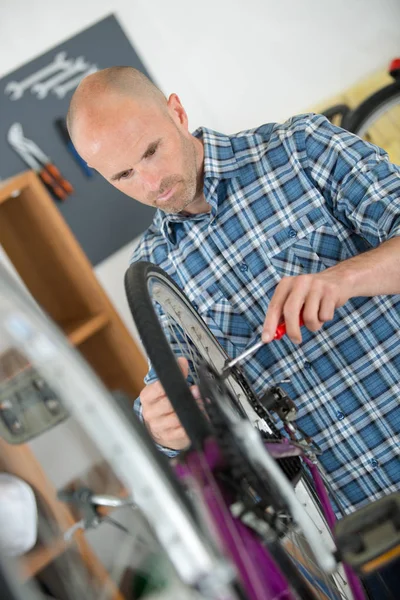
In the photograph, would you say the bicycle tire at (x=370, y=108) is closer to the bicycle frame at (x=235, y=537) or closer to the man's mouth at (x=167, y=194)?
the man's mouth at (x=167, y=194)

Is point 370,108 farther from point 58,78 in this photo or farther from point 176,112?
point 58,78

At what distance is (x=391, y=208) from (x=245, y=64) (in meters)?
0.98

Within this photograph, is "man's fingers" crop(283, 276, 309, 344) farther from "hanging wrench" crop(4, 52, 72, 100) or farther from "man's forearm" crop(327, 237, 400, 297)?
"hanging wrench" crop(4, 52, 72, 100)

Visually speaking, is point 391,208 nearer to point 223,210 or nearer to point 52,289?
point 223,210

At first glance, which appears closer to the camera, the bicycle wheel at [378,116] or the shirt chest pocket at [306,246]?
the shirt chest pocket at [306,246]

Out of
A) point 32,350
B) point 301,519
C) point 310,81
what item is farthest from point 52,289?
point 301,519

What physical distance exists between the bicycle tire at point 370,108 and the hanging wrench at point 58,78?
754mm

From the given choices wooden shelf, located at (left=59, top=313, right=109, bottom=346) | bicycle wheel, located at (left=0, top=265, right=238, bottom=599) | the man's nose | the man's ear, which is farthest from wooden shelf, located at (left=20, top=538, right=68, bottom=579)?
wooden shelf, located at (left=59, top=313, right=109, bottom=346)

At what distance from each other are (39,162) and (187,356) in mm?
992

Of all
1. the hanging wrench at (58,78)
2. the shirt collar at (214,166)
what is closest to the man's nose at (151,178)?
the shirt collar at (214,166)

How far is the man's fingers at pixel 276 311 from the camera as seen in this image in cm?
72

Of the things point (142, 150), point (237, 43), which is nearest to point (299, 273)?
point (142, 150)

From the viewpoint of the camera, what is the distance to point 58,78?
1672mm

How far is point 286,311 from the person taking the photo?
72 cm
